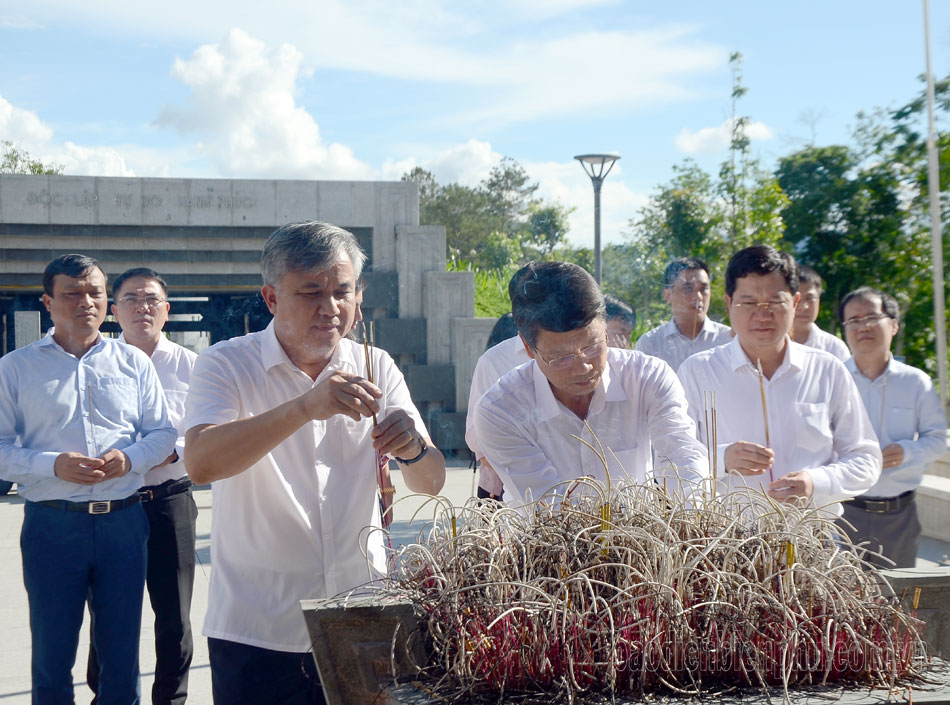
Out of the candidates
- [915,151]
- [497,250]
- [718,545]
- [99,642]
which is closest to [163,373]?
[99,642]

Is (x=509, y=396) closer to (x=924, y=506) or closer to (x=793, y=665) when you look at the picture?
(x=793, y=665)

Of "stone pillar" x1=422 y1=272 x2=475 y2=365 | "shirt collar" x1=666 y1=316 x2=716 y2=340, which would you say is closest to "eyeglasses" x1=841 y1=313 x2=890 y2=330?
"shirt collar" x1=666 y1=316 x2=716 y2=340

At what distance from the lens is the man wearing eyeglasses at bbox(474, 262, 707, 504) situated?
2264 millimetres

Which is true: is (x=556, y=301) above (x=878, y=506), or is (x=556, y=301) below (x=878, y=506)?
above

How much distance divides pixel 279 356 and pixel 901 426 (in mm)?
3378

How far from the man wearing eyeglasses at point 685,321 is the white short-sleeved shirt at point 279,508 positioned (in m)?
3.30

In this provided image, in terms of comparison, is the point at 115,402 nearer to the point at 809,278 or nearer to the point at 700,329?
the point at 700,329

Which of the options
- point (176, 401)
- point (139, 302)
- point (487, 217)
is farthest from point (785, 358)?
point (487, 217)

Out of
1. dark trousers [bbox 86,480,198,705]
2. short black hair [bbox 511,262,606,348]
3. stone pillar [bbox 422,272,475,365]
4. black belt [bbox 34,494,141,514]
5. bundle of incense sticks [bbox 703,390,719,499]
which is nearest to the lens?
bundle of incense sticks [bbox 703,390,719,499]

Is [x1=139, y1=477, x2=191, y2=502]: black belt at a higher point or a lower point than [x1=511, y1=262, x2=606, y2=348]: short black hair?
lower

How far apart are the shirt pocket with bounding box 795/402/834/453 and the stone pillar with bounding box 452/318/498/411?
436 inches

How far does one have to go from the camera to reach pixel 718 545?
1.50m

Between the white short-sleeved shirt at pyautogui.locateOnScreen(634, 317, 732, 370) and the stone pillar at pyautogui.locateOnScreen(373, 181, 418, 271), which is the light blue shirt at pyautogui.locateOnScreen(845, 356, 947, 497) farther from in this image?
the stone pillar at pyautogui.locateOnScreen(373, 181, 418, 271)

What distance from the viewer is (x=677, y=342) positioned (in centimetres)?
552
